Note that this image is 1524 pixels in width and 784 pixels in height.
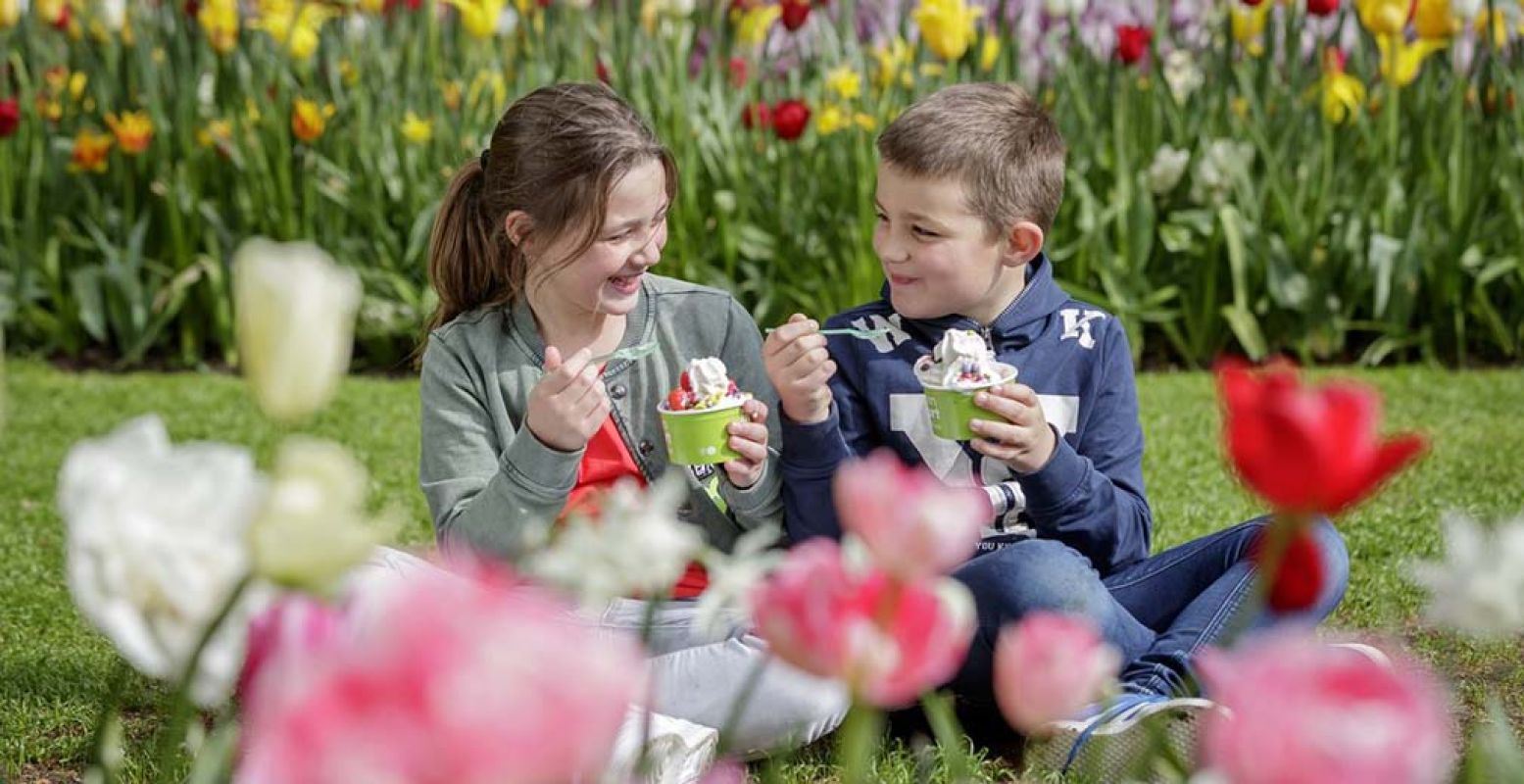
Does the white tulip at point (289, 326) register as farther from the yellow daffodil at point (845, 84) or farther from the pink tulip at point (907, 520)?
the yellow daffodil at point (845, 84)

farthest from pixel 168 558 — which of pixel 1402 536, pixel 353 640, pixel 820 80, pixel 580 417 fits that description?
pixel 820 80

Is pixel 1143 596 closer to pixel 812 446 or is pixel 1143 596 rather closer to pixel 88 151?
pixel 812 446

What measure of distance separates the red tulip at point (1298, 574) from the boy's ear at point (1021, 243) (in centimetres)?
163

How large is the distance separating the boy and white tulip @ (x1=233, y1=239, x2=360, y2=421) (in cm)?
145

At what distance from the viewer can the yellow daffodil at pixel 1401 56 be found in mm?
4570

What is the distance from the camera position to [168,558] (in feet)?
2.59

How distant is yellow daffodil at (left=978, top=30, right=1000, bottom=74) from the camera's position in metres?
4.65

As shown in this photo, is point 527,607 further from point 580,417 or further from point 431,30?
point 431,30

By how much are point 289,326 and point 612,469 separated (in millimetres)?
1730

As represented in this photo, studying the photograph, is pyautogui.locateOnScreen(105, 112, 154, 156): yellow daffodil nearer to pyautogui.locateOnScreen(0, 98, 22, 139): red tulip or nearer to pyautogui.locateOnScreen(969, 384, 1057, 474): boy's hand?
pyautogui.locateOnScreen(0, 98, 22, 139): red tulip

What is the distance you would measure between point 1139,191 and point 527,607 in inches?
167

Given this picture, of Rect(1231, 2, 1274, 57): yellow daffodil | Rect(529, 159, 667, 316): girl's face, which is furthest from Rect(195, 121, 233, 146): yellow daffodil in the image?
Rect(529, 159, 667, 316): girl's face

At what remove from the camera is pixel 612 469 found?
2467mm

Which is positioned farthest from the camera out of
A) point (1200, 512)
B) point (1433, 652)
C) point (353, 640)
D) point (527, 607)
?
point (1200, 512)
